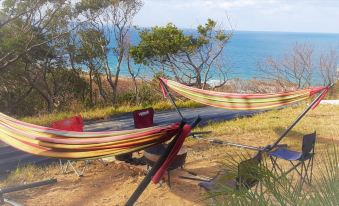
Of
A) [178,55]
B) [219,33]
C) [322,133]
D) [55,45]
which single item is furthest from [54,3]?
[322,133]

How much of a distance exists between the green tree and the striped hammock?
9.29m

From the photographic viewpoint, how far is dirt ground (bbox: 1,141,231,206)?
127 inches

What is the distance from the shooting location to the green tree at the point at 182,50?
11.9 metres

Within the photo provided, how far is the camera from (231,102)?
15.6 feet

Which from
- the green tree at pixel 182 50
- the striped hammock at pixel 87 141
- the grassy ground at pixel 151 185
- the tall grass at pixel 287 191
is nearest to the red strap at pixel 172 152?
the striped hammock at pixel 87 141

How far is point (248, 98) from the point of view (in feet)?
14.9

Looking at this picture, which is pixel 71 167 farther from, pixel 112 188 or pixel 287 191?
pixel 287 191

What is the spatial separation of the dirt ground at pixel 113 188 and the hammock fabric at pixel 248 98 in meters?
0.87

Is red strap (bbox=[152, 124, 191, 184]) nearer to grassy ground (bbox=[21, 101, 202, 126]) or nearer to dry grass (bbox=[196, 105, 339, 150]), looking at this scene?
dry grass (bbox=[196, 105, 339, 150])

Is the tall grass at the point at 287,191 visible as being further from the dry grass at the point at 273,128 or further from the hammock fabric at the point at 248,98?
the dry grass at the point at 273,128

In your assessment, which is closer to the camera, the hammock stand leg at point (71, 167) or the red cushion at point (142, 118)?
the hammock stand leg at point (71, 167)

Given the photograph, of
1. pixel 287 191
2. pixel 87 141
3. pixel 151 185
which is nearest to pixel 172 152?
pixel 87 141

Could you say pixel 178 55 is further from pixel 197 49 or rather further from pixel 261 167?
pixel 261 167

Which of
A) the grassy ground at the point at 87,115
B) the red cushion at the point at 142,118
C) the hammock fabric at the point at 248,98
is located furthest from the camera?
the grassy ground at the point at 87,115
